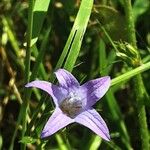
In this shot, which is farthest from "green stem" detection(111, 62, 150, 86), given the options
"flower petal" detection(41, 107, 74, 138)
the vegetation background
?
"flower petal" detection(41, 107, 74, 138)

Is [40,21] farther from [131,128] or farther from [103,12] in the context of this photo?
[131,128]

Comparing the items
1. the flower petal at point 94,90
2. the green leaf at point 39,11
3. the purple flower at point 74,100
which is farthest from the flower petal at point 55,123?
the green leaf at point 39,11

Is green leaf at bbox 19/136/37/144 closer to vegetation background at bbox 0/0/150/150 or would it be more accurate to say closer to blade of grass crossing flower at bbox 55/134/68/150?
vegetation background at bbox 0/0/150/150

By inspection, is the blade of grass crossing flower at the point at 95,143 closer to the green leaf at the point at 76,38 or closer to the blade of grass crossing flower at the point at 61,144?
the blade of grass crossing flower at the point at 61,144

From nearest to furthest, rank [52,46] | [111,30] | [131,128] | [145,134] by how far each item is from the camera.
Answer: [145,134]
[111,30]
[131,128]
[52,46]

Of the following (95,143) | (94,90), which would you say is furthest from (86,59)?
(94,90)

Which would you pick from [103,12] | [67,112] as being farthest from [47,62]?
[67,112]

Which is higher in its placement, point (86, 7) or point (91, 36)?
point (86, 7)
